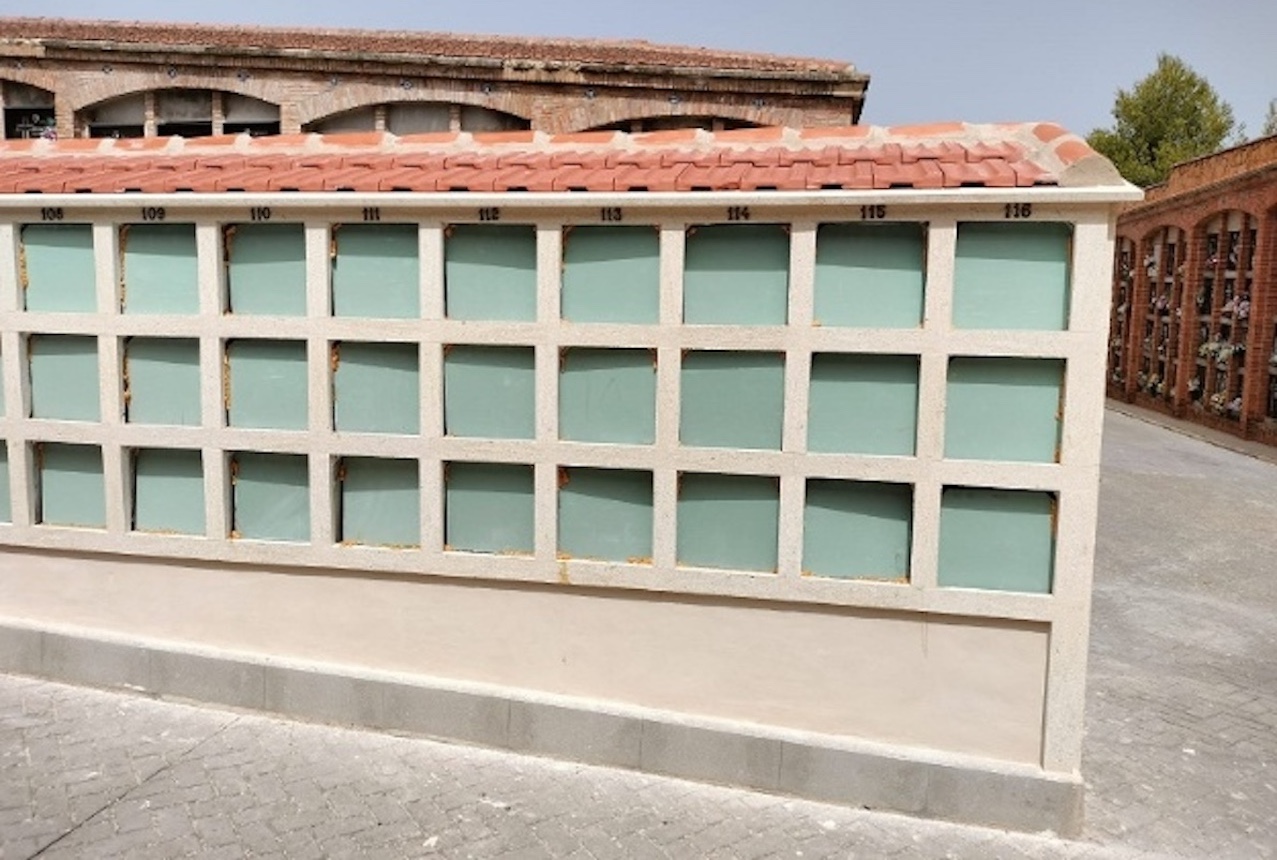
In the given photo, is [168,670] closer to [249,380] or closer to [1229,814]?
[249,380]

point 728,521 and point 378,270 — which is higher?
point 378,270

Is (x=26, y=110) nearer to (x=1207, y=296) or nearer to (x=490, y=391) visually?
(x=490, y=391)

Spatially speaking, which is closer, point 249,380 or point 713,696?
point 713,696

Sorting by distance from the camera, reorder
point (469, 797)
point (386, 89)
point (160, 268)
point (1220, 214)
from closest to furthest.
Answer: point (469, 797)
point (160, 268)
point (386, 89)
point (1220, 214)

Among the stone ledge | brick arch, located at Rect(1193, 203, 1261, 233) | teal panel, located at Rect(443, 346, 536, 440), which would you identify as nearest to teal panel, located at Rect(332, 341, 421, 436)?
teal panel, located at Rect(443, 346, 536, 440)

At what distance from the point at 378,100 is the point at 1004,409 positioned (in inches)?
598

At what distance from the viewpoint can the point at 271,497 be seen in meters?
5.29

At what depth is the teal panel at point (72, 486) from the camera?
5.49m

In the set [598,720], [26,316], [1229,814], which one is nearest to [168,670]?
[26,316]

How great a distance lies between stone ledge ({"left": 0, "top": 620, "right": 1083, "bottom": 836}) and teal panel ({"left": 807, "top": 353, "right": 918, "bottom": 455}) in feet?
4.53

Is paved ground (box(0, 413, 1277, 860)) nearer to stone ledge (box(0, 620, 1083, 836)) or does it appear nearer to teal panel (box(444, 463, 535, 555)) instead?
stone ledge (box(0, 620, 1083, 836))

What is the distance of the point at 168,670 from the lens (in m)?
5.45

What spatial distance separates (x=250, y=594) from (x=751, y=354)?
117 inches

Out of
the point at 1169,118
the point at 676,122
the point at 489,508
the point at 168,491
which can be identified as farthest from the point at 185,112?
the point at 1169,118
